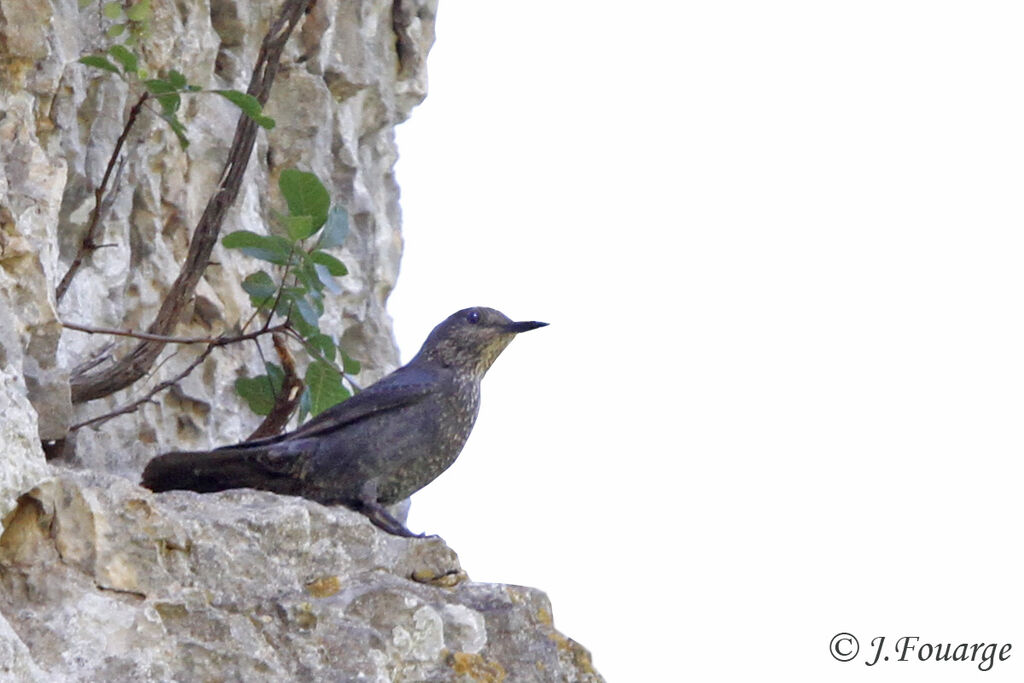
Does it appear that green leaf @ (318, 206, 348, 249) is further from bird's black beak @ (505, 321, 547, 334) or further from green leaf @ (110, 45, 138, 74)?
green leaf @ (110, 45, 138, 74)

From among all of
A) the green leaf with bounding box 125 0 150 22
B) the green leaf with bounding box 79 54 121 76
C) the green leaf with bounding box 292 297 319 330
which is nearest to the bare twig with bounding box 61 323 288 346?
the green leaf with bounding box 292 297 319 330

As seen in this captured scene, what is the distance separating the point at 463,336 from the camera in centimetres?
493

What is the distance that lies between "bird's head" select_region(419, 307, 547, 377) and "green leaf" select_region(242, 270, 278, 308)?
1.65ft

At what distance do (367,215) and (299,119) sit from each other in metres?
0.45

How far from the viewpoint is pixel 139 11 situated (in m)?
4.92

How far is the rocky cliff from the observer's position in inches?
127

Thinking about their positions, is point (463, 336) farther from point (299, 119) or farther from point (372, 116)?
point (372, 116)

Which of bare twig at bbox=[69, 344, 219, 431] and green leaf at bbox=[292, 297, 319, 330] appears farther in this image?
green leaf at bbox=[292, 297, 319, 330]

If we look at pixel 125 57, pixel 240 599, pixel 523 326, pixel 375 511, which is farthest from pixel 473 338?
pixel 240 599

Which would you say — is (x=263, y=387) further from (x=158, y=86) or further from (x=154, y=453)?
(x=158, y=86)

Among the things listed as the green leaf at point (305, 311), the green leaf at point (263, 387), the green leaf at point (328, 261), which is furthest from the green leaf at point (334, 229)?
the green leaf at point (263, 387)

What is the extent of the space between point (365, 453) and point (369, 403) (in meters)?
0.19

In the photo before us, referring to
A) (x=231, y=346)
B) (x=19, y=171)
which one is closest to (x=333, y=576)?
(x=19, y=171)

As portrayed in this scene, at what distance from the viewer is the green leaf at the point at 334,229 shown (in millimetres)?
4715
